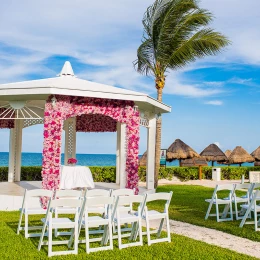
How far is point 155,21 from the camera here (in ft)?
50.7

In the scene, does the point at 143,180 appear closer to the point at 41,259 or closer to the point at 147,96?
the point at 147,96

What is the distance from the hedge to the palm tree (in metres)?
3.44

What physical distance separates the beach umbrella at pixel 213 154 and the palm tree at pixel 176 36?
11100 millimetres

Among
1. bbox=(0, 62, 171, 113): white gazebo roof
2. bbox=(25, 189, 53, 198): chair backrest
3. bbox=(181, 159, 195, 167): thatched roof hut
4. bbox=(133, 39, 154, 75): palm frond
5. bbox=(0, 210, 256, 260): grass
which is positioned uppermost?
bbox=(133, 39, 154, 75): palm frond

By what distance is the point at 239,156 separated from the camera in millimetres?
26688

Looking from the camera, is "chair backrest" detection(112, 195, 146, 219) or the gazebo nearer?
"chair backrest" detection(112, 195, 146, 219)

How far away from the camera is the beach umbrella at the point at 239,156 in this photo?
26.6 meters

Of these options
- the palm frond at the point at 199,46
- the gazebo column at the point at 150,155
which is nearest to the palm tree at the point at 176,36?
the palm frond at the point at 199,46

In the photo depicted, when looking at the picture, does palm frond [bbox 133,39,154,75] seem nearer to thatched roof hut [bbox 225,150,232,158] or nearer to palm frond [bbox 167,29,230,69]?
palm frond [bbox 167,29,230,69]

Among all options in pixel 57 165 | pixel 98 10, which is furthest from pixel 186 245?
pixel 98 10

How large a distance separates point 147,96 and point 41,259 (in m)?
6.29

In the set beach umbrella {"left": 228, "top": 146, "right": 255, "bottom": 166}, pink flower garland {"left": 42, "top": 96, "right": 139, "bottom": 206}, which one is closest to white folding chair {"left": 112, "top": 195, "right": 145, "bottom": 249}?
pink flower garland {"left": 42, "top": 96, "right": 139, "bottom": 206}

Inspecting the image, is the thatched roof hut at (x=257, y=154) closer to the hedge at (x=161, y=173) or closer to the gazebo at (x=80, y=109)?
the hedge at (x=161, y=173)

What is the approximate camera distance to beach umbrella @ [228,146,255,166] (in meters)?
26.6
